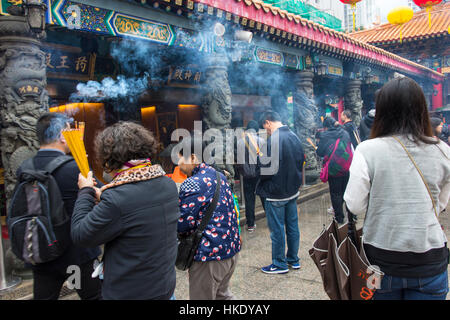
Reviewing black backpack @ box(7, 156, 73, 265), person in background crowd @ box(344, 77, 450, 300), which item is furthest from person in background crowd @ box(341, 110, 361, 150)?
black backpack @ box(7, 156, 73, 265)

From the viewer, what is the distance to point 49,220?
220cm

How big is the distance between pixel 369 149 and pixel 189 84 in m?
6.51

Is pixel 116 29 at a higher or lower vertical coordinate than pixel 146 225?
higher

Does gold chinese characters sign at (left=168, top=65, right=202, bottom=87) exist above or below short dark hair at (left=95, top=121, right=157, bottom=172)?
above

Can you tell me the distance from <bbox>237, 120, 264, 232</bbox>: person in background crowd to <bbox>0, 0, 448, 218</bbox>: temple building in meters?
0.64

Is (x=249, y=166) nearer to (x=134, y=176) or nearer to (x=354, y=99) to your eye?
(x=134, y=176)

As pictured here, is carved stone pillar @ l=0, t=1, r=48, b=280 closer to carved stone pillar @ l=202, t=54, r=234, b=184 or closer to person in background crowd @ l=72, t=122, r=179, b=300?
person in background crowd @ l=72, t=122, r=179, b=300

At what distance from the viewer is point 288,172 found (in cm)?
393

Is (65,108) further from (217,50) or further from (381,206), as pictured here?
(381,206)

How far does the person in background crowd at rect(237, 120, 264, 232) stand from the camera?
509cm

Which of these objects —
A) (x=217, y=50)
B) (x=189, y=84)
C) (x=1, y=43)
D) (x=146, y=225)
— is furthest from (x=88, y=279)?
(x=189, y=84)

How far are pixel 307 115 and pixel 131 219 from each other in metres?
7.20

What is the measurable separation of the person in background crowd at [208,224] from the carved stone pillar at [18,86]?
7.09 ft

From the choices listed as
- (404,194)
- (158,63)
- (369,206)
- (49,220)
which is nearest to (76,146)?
(49,220)
